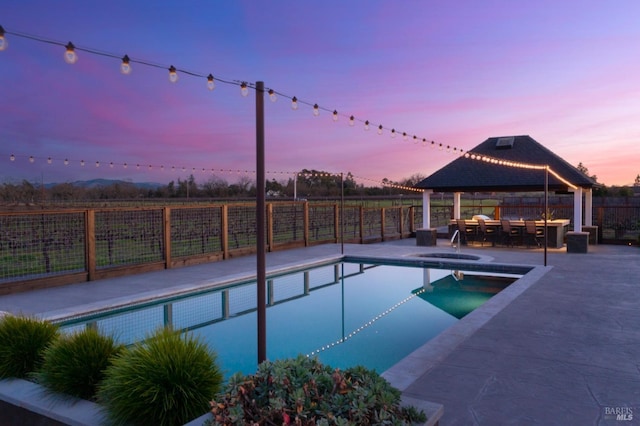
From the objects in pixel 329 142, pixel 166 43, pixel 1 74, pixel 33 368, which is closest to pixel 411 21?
pixel 166 43

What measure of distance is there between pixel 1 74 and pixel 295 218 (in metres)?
8.45

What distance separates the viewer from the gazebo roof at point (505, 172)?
47.5 feet

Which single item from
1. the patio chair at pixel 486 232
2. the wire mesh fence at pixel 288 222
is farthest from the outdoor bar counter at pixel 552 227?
the wire mesh fence at pixel 288 222

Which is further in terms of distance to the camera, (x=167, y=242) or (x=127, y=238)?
(x=167, y=242)

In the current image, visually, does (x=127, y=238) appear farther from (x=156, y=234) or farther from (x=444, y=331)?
(x=444, y=331)

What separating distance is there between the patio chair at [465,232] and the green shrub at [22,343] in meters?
13.6

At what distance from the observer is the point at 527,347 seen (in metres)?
4.59

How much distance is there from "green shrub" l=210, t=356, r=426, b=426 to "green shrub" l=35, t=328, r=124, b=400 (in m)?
1.46

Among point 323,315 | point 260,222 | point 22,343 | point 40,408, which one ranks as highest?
point 260,222

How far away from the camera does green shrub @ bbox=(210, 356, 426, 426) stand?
2.12m

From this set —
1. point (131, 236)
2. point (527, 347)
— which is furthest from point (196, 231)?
point (527, 347)

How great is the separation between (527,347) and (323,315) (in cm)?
377

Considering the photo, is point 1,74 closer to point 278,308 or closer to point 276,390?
point 278,308

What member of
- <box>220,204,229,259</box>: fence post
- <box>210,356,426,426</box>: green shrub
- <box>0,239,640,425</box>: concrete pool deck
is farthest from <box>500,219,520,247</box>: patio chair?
<box>210,356,426,426</box>: green shrub
